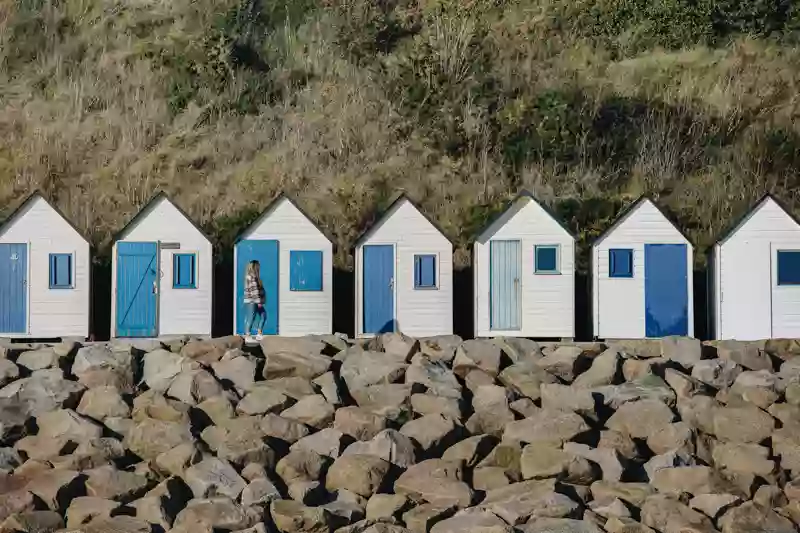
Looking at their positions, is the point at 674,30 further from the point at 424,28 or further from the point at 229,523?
the point at 229,523

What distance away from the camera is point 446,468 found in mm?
16891

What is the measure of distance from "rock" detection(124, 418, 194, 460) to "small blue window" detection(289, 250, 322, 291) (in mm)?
4242

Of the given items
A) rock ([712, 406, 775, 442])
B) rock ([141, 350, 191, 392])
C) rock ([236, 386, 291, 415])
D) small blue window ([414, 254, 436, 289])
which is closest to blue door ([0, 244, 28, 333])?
rock ([141, 350, 191, 392])

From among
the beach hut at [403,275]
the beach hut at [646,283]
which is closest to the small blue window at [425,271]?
the beach hut at [403,275]

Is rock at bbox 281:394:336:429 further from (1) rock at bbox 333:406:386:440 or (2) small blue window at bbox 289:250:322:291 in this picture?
(2) small blue window at bbox 289:250:322:291

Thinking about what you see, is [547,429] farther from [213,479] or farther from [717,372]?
[213,479]

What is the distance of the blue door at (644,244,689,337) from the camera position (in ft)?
70.6

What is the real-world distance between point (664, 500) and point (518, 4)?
26992mm

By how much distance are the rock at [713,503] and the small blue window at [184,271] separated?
366 inches

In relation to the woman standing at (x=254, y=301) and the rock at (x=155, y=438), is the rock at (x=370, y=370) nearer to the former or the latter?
the woman standing at (x=254, y=301)

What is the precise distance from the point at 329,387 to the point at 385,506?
3.24 meters

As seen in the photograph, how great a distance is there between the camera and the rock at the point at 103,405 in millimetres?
18750

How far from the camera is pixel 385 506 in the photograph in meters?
16.2

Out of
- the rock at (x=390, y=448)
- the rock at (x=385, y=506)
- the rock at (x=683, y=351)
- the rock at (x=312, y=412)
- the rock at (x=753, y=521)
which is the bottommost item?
the rock at (x=753, y=521)
